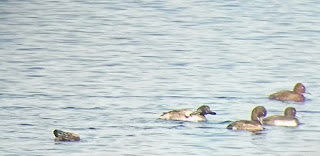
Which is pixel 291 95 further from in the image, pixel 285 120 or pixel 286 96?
pixel 285 120

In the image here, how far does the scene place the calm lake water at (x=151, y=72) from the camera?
19219 mm

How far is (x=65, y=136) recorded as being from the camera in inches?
735

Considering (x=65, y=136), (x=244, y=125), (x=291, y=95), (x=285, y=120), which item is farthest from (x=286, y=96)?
(x=65, y=136)

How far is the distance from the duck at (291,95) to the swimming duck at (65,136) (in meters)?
5.13

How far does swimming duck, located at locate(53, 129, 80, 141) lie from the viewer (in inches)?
735

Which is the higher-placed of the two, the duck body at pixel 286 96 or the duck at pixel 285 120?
the duck at pixel 285 120

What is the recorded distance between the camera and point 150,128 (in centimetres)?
1997

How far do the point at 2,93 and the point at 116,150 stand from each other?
17.6 feet

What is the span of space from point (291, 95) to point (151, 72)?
442 centimetres

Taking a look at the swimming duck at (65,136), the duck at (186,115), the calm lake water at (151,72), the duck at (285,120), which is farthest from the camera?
the duck at (186,115)

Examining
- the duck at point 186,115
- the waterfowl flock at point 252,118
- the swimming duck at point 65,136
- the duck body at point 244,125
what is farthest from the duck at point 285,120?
the swimming duck at point 65,136

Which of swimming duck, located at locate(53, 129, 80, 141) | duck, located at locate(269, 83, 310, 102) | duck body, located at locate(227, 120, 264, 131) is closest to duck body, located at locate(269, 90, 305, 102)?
duck, located at locate(269, 83, 310, 102)

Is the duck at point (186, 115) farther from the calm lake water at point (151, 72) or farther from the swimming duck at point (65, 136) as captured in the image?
the swimming duck at point (65, 136)

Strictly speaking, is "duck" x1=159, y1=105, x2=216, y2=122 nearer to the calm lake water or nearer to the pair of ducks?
the pair of ducks
